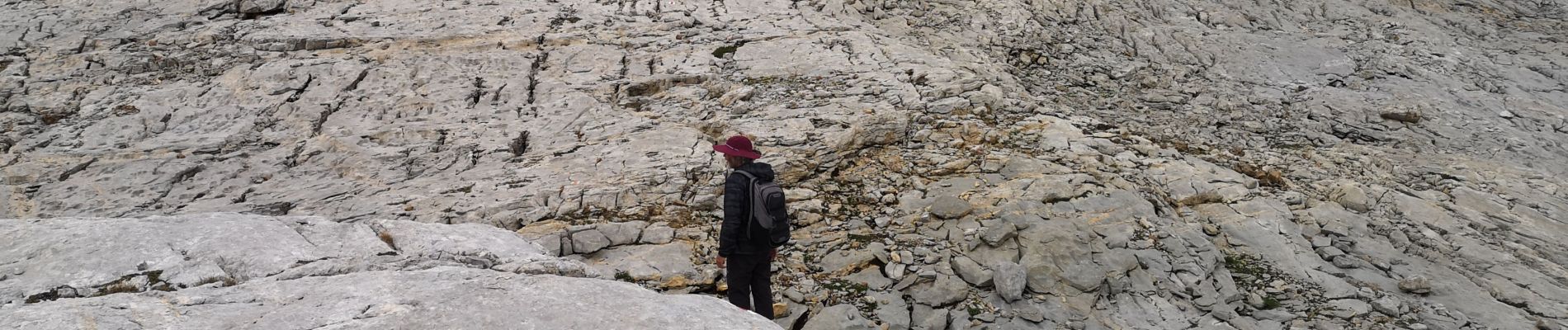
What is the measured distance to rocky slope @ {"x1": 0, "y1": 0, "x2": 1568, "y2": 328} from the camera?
30.1 ft

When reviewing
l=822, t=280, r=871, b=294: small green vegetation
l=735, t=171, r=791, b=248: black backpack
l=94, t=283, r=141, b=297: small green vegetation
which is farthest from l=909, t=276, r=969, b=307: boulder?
l=94, t=283, r=141, b=297: small green vegetation

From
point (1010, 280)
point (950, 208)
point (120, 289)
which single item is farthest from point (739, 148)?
point (120, 289)

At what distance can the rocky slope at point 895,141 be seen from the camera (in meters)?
9.16

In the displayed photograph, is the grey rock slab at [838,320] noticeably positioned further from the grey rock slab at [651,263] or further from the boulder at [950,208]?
the boulder at [950,208]

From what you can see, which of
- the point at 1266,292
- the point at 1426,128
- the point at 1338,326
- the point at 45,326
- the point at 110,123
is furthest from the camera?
the point at 1426,128

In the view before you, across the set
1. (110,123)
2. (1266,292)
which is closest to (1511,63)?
(1266,292)

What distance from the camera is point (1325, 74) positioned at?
15273 mm

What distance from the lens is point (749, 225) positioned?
25.5ft

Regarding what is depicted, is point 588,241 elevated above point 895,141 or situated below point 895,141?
below

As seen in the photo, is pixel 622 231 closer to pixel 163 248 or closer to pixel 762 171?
pixel 762 171

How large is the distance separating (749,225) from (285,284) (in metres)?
3.95

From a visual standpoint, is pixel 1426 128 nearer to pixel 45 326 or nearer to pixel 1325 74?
pixel 1325 74

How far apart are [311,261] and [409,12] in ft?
33.6

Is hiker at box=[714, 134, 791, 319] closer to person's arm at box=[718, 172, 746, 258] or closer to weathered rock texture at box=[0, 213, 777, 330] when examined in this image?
person's arm at box=[718, 172, 746, 258]
